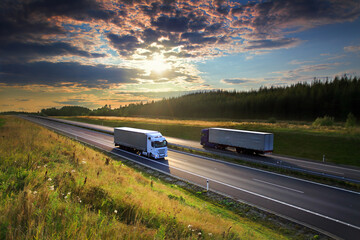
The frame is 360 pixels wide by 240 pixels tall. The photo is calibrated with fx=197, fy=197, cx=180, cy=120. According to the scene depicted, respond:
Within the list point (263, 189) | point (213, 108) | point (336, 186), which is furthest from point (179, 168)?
point (213, 108)

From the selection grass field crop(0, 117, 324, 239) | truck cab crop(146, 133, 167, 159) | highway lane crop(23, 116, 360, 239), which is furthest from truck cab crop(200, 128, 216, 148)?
grass field crop(0, 117, 324, 239)

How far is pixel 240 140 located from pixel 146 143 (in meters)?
15.3

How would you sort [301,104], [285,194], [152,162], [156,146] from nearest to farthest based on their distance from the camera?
[285,194] → [152,162] → [156,146] → [301,104]

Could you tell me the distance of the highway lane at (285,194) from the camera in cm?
1243

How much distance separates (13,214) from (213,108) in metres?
145

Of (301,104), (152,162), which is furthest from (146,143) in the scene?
(301,104)

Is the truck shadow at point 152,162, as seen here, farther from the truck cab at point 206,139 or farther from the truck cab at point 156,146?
the truck cab at point 206,139

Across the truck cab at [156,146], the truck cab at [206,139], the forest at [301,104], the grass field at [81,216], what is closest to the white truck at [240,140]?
the truck cab at [206,139]

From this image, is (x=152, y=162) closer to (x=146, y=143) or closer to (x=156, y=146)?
(x=156, y=146)

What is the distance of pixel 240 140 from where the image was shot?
32.4m

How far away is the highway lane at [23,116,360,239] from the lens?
12.4 metres

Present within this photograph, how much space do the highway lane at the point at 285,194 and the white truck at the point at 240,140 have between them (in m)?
7.30

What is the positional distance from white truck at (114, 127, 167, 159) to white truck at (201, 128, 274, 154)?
11951 millimetres

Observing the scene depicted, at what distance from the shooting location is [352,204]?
48.1ft
